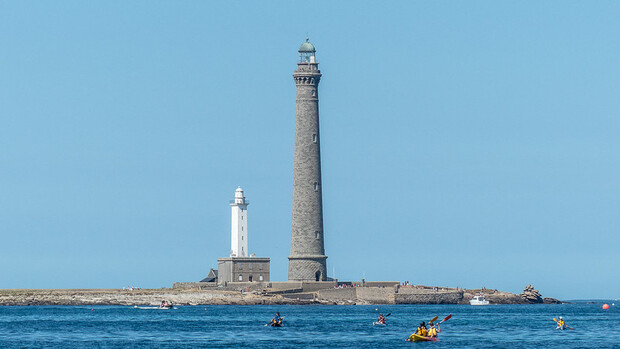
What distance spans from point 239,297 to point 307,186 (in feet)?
38.9

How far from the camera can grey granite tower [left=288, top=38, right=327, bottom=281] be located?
11769cm

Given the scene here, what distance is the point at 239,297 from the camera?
120312 millimetres

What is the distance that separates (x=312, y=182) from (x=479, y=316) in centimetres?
2251

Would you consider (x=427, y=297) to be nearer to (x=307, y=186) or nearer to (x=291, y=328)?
(x=307, y=186)

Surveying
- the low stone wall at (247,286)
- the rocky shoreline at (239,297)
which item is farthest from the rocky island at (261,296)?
the low stone wall at (247,286)

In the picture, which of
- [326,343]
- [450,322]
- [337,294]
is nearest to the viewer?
[326,343]

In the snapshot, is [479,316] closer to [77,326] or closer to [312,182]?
[312,182]

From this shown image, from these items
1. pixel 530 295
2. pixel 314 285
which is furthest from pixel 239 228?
pixel 530 295

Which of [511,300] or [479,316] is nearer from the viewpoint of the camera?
[479,316]

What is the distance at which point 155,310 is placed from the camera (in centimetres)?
11212

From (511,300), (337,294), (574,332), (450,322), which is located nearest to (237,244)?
(337,294)

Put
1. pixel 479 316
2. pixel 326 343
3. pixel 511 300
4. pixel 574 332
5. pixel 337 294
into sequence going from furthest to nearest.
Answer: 1. pixel 511 300
2. pixel 337 294
3. pixel 479 316
4. pixel 574 332
5. pixel 326 343

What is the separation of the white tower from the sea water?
11082 mm

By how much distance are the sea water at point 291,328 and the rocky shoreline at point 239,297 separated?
12.2 feet
